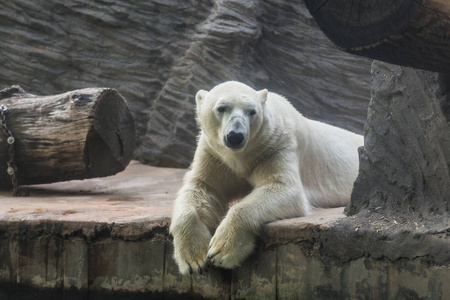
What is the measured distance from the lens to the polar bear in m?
3.24

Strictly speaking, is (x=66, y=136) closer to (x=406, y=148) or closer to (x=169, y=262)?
(x=169, y=262)

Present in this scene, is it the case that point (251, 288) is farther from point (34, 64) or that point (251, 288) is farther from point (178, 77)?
point (34, 64)

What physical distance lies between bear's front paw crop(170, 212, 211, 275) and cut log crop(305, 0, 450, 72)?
1569 mm

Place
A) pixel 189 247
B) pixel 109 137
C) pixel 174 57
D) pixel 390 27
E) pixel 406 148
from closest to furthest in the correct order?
pixel 390 27 < pixel 406 148 < pixel 189 247 < pixel 109 137 < pixel 174 57

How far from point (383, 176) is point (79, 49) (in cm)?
547

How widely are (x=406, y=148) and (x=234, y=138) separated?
3.02ft

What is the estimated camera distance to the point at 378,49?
202cm

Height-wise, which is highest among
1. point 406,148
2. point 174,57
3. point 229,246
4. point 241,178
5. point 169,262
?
Answer: point 174,57

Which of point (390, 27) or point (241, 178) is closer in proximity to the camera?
point (390, 27)

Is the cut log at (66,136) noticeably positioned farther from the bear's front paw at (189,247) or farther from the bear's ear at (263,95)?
the bear's front paw at (189,247)

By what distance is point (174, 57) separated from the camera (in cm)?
764

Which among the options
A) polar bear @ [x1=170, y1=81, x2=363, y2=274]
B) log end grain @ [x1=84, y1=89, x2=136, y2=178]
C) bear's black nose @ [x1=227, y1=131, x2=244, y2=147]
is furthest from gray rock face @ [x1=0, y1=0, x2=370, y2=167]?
bear's black nose @ [x1=227, y1=131, x2=244, y2=147]

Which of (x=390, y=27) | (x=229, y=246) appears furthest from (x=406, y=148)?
(x=390, y=27)

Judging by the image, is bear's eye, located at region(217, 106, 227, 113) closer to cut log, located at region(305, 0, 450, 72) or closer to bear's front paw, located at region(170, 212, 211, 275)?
bear's front paw, located at region(170, 212, 211, 275)
